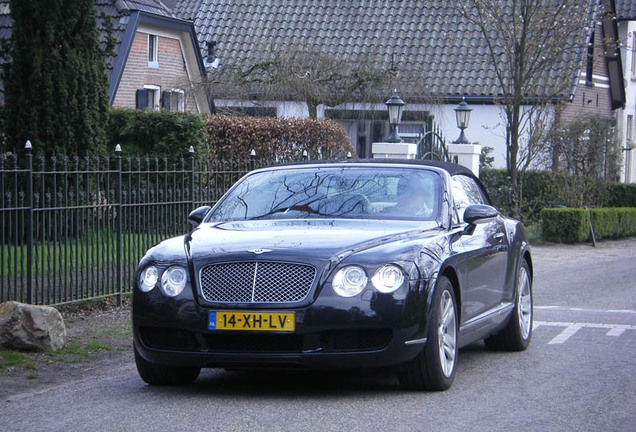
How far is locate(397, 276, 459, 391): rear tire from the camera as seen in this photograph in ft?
23.1

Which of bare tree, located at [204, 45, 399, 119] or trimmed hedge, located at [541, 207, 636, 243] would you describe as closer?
trimmed hedge, located at [541, 207, 636, 243]

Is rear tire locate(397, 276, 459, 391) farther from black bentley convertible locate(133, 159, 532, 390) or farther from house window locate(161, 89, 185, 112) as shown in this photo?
house window locate(161, 89, 185, 112)

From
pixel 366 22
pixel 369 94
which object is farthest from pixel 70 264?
pixel 366 22

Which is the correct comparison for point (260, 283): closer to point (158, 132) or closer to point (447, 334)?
point (447, 334)

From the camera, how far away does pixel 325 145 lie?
19438 millimetres

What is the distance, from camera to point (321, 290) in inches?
267

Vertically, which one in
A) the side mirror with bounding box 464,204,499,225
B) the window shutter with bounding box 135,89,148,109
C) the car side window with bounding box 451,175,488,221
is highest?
the window shutter with bounding box 135,89,148,109

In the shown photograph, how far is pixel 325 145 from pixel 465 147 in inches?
172

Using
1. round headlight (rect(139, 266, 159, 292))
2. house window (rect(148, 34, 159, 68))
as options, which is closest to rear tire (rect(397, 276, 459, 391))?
round headlight (rect(139, 266, 159, 292))

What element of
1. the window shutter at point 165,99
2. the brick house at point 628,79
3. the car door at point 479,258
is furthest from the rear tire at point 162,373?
the brick house at point 628,79

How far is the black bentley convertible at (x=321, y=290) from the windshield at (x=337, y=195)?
0.7 inches

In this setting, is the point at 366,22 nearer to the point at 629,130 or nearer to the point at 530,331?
the point at 629,130

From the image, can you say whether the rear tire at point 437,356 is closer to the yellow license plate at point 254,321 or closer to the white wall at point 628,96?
the yellow license plate at point 254,321

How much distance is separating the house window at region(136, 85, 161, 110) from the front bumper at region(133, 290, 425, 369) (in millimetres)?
17962
